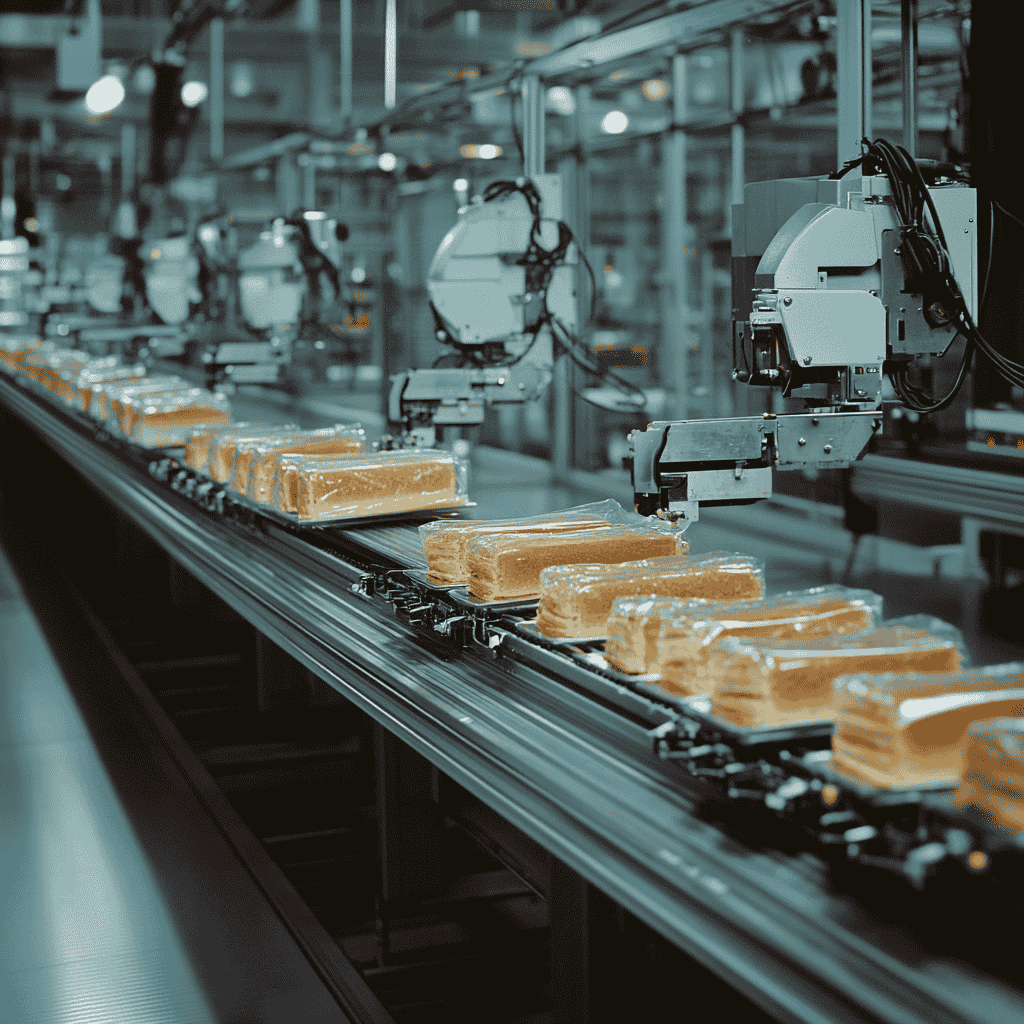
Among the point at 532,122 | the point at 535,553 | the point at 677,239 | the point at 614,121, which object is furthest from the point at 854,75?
the point at 614,121

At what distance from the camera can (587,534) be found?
237 centimetres

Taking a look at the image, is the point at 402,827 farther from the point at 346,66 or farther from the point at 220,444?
the point at 346,66

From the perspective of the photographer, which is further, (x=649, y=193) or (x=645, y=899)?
(x=649, y=193)

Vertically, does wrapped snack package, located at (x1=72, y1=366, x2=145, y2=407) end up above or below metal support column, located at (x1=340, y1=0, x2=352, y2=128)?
below

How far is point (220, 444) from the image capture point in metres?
3.73

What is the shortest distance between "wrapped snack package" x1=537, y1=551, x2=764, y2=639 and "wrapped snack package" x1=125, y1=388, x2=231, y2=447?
2.77 m

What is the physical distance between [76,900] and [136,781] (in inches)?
35.1

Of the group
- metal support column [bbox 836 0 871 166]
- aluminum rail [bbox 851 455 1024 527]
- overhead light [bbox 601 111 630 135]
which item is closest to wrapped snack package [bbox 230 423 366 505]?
metal support column [bbox 836 0 871 166]

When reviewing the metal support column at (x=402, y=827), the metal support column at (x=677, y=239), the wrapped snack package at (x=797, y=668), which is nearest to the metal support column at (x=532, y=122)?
the metal support column at (x=402, y=827)

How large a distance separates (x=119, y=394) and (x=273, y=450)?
6.80ft

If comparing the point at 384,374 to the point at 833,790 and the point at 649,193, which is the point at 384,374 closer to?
the point at 649,193

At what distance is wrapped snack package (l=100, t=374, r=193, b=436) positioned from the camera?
200 inches

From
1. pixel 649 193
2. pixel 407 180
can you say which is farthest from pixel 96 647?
pixel 649 193

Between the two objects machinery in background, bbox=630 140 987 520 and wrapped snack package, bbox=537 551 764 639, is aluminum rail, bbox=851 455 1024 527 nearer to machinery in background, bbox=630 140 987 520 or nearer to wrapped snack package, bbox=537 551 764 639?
machinery in background, bbox=630 140 987 520
